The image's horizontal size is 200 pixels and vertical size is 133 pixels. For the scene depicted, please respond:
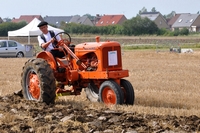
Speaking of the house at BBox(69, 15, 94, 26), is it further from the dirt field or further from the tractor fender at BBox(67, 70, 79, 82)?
the tractor fender at BBox(67, 70, 79, 82)

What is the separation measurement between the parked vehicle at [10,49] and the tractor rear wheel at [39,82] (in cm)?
1969

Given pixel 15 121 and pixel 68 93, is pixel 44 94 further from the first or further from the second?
pixel 15 121

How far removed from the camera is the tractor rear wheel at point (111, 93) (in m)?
9.88

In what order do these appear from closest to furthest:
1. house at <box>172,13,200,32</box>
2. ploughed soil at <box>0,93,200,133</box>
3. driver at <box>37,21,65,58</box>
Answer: ploughed soil at <box>0,93,200,133</box>, driver at <box>37,21,65,58</box>, house at <box>172,13,200,32</box>

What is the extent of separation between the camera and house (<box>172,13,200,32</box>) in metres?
115

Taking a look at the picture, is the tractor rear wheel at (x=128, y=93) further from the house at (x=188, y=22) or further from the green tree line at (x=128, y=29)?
the house at (x=188, y=22)

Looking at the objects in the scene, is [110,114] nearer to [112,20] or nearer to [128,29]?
[128,29]

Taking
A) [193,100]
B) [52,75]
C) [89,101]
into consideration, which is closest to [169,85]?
[193,100]

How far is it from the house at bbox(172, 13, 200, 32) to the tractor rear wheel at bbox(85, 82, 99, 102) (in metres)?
106

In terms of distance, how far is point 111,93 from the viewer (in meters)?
10.1

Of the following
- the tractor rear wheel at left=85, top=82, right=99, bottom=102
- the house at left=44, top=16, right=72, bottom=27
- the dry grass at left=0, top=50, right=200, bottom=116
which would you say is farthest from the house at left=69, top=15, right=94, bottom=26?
the tractor rear wheel at left=85, top=82, right=99, bottom=102

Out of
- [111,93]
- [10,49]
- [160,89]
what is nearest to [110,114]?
[111,93]

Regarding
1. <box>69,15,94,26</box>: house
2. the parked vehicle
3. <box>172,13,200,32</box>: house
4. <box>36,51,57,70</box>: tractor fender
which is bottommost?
<box>36,51,57,70</box>: tractor fender

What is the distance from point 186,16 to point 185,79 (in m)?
107
